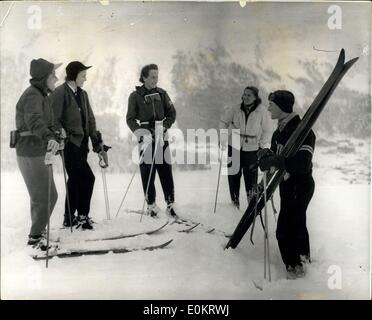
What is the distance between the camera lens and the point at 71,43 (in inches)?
108

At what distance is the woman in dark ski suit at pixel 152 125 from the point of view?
2771 millimetres

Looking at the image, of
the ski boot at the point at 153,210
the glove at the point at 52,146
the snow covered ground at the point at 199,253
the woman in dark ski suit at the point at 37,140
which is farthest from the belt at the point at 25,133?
the ski boot at the point at 153,210

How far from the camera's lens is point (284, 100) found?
2.61 metres

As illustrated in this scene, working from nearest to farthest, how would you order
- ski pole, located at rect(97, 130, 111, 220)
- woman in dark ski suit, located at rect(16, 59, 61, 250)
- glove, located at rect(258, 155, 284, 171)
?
1. glove, located at rect(258, 155, 284, 171)
2. woman in dark ski suit, located at rect(16, 59, 61, 250)
3. ski pole, located at rect(97, 130, 111, 220)

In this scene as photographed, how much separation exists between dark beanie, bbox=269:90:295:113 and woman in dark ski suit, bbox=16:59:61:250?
123 cm

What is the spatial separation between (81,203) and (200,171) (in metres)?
0.71

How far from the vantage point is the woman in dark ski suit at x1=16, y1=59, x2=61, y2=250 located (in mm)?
2656

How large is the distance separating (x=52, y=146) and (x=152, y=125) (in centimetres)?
57

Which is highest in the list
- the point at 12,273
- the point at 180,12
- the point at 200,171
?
the point at 180,12

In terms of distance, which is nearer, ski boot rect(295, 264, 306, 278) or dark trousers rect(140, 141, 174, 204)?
ski boot rect(295, 264, 306, 278)

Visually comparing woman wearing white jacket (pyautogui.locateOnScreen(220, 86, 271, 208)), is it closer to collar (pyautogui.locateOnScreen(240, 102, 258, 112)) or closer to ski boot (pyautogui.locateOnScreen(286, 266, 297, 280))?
collar (pyautogui.locateOnScreen(240, 102, 258, 112))

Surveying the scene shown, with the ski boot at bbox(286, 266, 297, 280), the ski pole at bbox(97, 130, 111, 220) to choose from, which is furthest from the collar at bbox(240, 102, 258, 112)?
the ski boot at bbox(286, 266, 297, 280)
